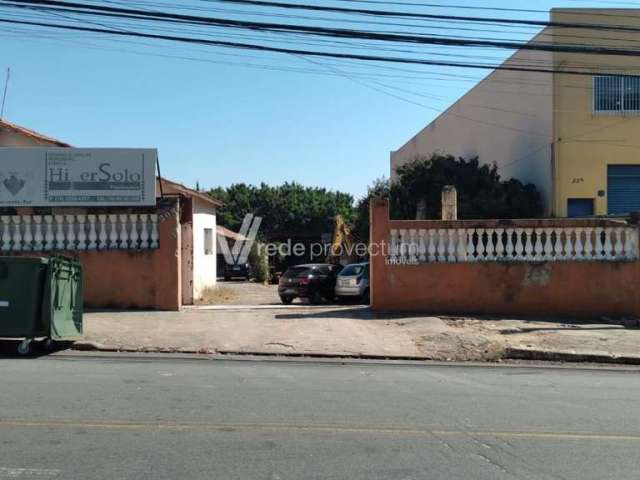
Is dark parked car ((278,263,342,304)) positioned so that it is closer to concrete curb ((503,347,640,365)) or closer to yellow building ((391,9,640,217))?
concrete curb ((503,347,640,365))

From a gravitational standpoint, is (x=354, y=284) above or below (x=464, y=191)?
below

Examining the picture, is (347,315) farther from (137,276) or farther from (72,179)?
(72,179)

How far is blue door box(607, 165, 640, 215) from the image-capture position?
2592 cm

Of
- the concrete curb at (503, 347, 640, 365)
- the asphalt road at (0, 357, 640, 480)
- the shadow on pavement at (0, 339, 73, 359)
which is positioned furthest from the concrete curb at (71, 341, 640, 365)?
the asphalt road at (0, 357, 640, 480)

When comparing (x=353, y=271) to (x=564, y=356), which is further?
(x=353, y=271)

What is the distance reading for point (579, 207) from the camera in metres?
25.9

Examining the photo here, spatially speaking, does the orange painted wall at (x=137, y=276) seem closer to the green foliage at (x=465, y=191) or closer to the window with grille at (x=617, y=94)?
the green foliage at (x=465, y=191)

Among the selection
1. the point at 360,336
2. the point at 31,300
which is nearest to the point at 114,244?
the point at 31,300

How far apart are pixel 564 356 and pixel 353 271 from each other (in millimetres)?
9651

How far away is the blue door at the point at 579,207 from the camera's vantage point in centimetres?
2575

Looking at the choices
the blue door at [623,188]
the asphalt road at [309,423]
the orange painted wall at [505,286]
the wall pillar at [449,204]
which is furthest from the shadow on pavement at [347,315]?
the blue door at [623,188]

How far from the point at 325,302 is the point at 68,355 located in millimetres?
11764

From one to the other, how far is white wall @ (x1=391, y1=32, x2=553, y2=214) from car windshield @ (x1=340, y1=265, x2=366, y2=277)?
35.5ft

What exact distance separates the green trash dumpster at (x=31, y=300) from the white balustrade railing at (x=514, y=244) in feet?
23.6
